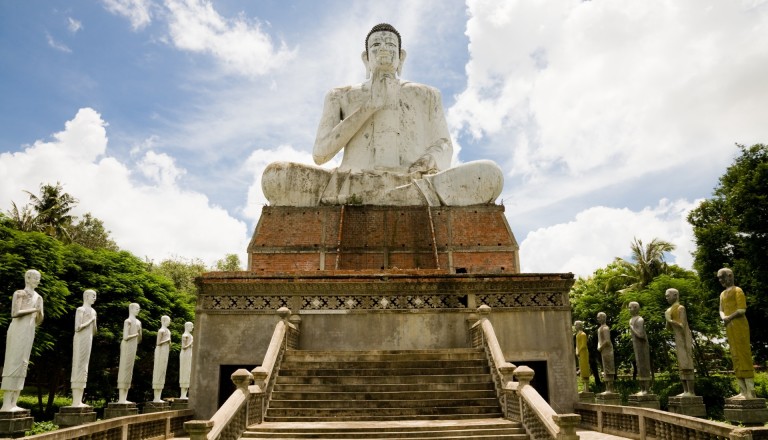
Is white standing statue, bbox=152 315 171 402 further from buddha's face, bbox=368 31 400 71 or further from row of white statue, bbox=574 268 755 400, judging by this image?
buddha's face, bbox=368 31 400 71

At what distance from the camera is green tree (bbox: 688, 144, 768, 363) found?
71.9 feet

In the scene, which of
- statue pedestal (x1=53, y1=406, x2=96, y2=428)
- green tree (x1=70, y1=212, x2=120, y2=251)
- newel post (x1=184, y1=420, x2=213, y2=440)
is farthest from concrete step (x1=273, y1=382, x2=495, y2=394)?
green tree (x1=70, y1=212, x2=120, y2=251)

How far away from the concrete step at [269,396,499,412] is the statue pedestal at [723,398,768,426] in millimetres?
3177

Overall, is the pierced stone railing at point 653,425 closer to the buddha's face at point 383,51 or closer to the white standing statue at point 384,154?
the white standing statue at point 384,154

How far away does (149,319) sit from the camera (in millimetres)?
25391

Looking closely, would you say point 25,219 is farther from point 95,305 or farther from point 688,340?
point 688,340

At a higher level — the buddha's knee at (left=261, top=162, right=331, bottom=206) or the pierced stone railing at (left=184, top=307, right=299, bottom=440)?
the buddha's knee at (left=261, top=162, right=331, bottom=206)

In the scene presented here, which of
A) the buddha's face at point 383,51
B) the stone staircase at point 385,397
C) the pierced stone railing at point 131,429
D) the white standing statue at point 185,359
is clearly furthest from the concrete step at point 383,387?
the buddha's face at point 383,51

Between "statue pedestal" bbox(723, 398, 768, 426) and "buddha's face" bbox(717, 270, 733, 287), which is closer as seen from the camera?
"statue pedestal" bbox(723, 398, 768, 426)

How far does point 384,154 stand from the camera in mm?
18281

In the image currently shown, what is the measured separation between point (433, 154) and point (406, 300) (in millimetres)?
8026

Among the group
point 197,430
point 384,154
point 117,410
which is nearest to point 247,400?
point 197,430

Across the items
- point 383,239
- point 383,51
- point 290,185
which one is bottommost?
point 383,239

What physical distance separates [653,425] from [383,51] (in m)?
13.7
